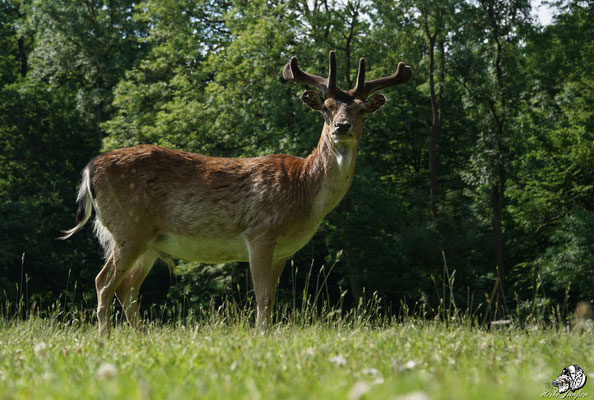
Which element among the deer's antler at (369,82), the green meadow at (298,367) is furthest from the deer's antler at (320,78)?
the green meadow at (298,367)

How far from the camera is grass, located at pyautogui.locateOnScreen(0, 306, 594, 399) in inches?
95.5

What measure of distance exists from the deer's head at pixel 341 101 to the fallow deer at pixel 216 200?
0.01 m

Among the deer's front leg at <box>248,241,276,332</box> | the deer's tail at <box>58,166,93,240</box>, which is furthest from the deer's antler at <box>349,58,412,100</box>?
the deer's tail at <box>58,166,93,240</box>

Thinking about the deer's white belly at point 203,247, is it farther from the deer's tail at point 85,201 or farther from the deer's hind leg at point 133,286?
the deer's tail at point 85,201

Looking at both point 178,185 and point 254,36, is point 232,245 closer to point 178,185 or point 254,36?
point 178,185

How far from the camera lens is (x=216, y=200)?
6.90 m

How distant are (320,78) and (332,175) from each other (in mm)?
1143

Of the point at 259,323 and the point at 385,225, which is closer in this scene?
the point at 259,323

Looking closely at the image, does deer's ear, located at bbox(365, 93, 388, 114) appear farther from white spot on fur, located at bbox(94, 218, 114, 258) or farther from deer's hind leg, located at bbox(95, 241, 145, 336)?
white spot on fur, located at bbox(94, 218, 114, 258)

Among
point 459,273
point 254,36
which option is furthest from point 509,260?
point 254,36

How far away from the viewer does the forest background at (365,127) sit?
21969 millimetres

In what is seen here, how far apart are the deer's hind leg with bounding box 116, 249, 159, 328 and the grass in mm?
2100

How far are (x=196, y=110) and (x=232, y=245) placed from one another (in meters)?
15.8

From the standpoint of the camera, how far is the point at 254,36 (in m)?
21.5
